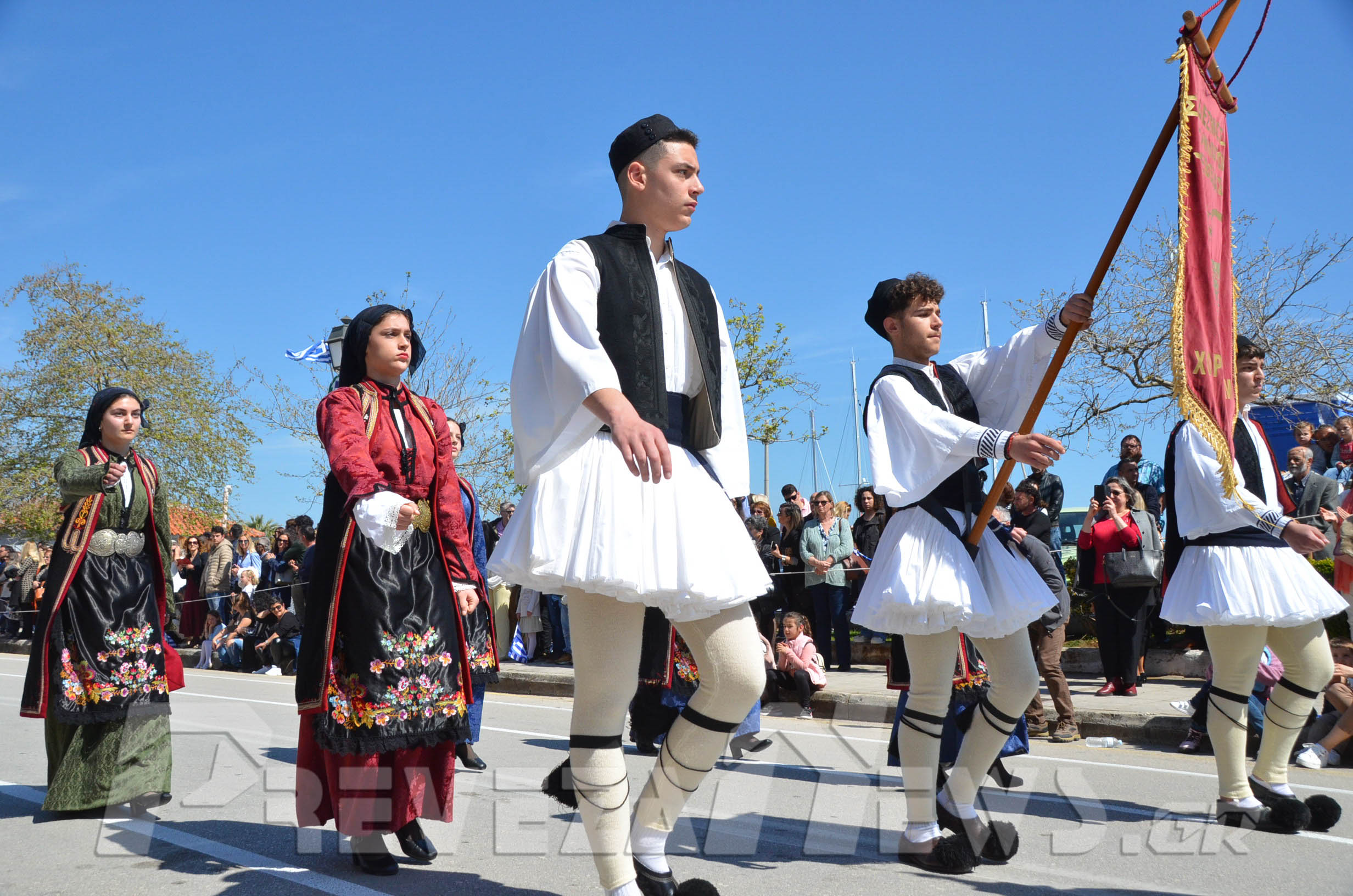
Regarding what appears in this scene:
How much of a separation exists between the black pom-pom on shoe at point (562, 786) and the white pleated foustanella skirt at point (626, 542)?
4.83 feet

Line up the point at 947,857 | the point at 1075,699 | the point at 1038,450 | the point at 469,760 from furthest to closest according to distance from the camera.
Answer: the point at 1075,699
the point at 469,760
the point at 947,857
the point at 1038,450

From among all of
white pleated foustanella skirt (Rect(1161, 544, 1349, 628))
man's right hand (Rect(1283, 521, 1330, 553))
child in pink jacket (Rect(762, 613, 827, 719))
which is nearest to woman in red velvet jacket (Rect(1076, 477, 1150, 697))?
child in pink jacket (Rect(762, 613, 827, 719))

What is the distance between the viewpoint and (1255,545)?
4.93 m

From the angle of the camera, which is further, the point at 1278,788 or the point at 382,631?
the point at 1278,788

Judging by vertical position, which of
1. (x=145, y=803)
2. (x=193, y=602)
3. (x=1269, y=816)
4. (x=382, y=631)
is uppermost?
(x=193, y=602)

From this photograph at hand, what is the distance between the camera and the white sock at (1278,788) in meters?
4.77

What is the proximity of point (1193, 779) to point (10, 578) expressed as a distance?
25242 millimetres

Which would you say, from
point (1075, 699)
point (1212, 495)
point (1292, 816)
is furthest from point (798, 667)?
point (1292, 816)

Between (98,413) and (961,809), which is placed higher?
(98,413)

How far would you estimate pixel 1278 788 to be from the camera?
15.8 feet

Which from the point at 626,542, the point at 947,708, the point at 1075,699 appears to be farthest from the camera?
the point at 1075,699

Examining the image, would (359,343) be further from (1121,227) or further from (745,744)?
(745,744)

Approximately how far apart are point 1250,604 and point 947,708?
1468mm

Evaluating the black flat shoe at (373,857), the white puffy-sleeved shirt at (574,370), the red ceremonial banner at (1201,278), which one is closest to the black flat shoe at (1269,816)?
the red ceremonial banner at (1201,278)
